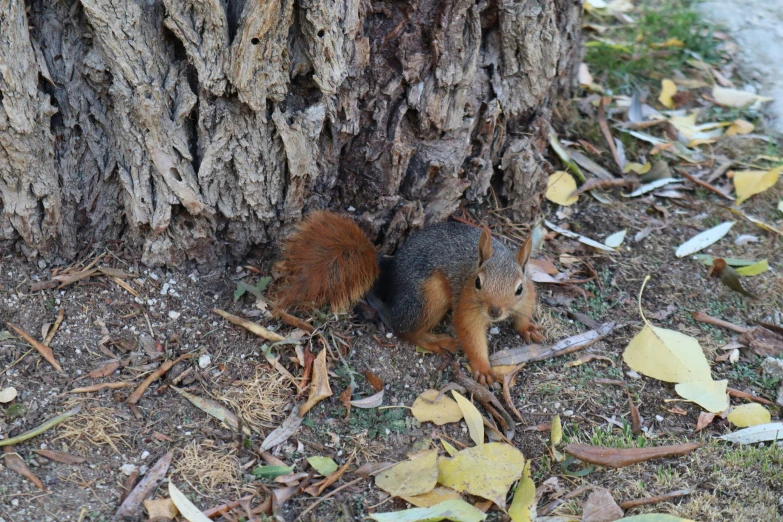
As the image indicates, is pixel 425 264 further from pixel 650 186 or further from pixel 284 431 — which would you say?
pixel 650 186

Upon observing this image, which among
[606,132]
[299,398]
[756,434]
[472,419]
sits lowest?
[756,434]

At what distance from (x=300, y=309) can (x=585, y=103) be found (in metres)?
1.94

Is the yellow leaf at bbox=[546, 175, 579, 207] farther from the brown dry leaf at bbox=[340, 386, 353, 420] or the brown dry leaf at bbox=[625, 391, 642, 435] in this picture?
the brown dry leaf at bbox=[340, 386, 353, 420]

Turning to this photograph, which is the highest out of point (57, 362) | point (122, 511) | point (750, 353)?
point (57, 362)

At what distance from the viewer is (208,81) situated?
2.25 meters

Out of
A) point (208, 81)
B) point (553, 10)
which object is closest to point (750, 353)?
point (553, 10)

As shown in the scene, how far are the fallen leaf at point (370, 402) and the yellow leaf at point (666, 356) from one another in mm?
863

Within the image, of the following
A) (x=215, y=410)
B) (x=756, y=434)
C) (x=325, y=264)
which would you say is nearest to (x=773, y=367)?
(x=756, y=434)

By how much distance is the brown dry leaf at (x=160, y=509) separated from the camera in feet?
6.51

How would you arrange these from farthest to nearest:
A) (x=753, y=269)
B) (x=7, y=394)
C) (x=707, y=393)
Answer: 1. (x=753, y=269)
2. (x=707, y=393)
3. (x=7, y=394)

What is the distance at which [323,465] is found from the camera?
217cm

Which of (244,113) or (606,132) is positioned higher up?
(244,113)

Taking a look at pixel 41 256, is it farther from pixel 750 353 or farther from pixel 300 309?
pixel 750 353

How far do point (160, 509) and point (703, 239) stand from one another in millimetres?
2351
